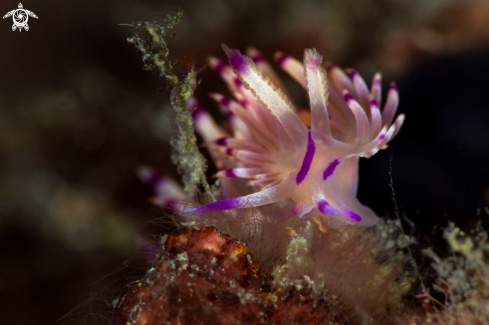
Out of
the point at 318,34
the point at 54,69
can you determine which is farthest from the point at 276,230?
the point at 318,34

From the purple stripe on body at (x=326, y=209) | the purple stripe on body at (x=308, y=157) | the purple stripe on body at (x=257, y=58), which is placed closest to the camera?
the purple stripe on body at (x=326, y=209)

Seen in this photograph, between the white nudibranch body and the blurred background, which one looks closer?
the white nudibranch body

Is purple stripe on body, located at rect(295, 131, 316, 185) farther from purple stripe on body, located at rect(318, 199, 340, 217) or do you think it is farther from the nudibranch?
purple stripe on body, located at rect(318, 199, 340, 217)

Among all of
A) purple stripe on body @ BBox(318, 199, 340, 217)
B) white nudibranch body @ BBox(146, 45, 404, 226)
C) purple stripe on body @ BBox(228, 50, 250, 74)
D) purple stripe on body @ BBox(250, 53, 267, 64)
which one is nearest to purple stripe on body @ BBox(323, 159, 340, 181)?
white nudibranch body @ BBox(146, 45, 404, 226)
